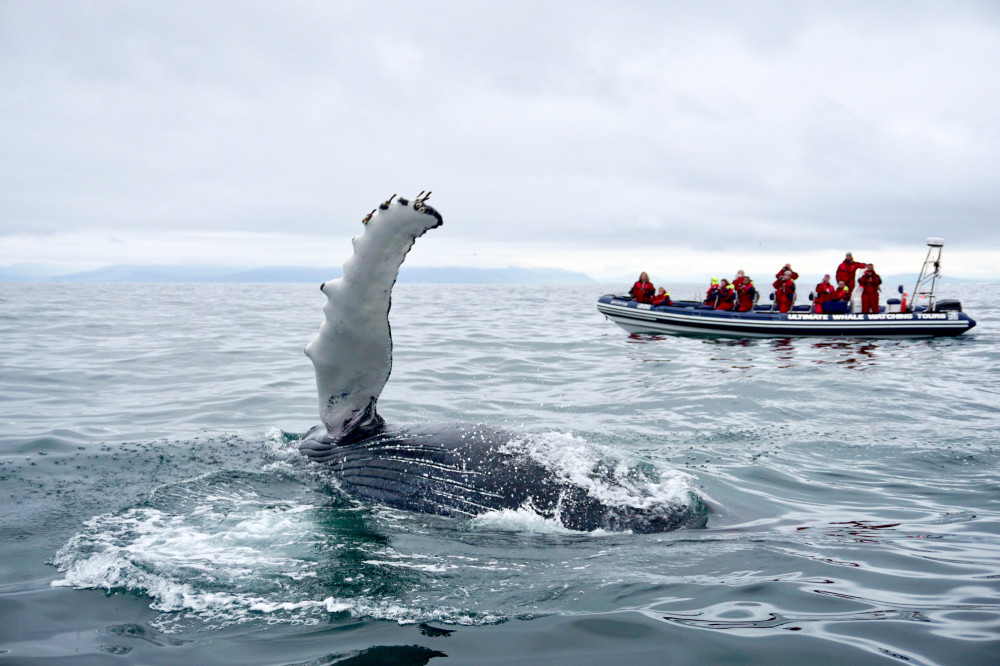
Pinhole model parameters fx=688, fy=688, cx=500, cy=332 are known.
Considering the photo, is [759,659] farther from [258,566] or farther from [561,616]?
[258,566]

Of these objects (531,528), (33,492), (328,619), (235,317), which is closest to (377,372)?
(531,528)

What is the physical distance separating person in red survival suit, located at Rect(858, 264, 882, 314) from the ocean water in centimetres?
1416

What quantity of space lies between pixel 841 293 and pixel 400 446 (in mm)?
22438

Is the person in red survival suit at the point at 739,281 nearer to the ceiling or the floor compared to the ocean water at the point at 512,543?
nearer to the ceiling

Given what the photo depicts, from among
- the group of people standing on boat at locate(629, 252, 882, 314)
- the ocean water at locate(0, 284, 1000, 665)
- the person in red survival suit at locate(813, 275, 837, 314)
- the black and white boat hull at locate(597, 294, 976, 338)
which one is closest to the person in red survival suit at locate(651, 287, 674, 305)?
the group of people standing on boat at locate(629, 252, 882, 314)

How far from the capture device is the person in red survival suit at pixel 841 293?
79.3 ft

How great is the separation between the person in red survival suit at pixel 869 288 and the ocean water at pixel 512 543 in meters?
14.2

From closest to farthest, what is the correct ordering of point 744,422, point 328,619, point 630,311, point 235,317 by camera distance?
point 328,619 < point 744,422 < point 630,311 < point 235,317

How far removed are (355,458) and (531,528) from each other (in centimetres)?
176

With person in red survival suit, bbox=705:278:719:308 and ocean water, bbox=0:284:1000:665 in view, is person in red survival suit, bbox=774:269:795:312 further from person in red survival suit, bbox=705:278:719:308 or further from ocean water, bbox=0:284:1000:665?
ocean water, bbox=0:284:1000:665

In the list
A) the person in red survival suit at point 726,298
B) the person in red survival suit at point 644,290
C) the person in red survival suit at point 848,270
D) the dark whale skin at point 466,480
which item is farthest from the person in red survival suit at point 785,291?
the dark whale skin at point 466,480

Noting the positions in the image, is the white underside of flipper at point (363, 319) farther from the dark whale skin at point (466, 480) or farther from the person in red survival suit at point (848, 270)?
the person in red survival suit at point (848, 270)

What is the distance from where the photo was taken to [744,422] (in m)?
9.88

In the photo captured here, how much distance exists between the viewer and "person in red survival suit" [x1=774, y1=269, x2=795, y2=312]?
23.8 m
